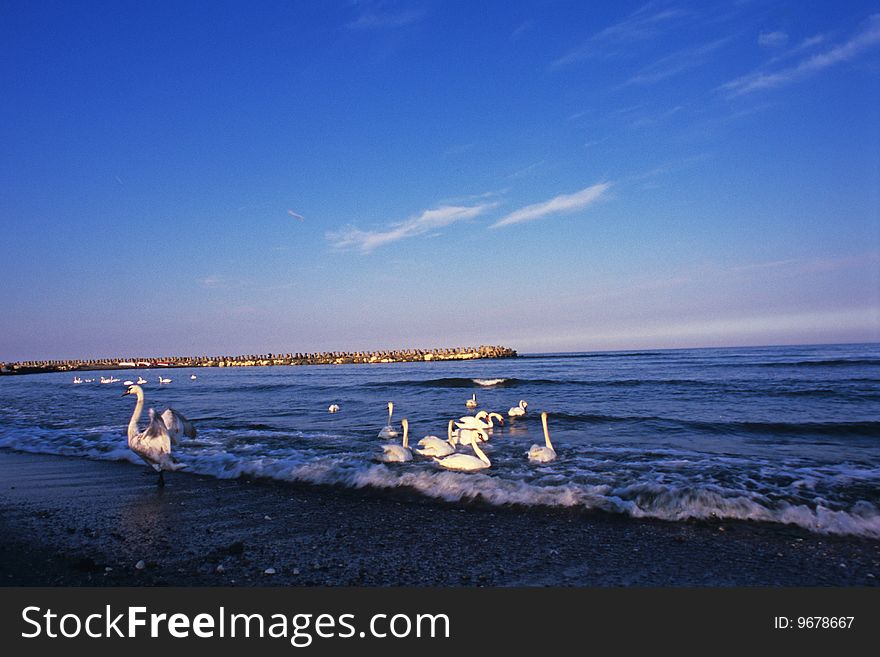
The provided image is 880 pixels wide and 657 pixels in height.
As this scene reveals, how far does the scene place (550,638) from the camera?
12.6 ft

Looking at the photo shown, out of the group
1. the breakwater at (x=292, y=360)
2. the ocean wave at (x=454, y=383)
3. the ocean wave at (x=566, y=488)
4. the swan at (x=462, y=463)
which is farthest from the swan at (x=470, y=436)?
the breakwater at (x=292, y=360)

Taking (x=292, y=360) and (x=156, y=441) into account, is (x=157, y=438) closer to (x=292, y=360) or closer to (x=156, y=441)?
(x=156, y=441)

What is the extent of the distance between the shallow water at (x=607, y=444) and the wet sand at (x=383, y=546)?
0.70 m

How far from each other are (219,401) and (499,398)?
15165 mm

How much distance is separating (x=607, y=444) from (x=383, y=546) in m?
8.28

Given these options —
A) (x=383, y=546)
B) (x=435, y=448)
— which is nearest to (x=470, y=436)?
(x=435, y=448)

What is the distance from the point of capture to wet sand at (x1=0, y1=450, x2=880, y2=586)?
4906mm

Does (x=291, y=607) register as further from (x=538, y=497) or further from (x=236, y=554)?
(x=538, y=497)

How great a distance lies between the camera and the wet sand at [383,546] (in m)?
4.91

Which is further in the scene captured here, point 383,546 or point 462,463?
point 462,463

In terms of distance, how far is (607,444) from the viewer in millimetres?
12430

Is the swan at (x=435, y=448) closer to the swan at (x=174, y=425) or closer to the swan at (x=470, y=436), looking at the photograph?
the swan at (x=470, y=436)

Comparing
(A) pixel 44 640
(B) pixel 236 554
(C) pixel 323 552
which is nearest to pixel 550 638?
(C) pixel 323 552

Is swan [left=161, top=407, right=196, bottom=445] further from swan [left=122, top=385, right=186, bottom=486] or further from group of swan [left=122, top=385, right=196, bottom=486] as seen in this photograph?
swan [left=122, top=385, right=186, bottom=486]
